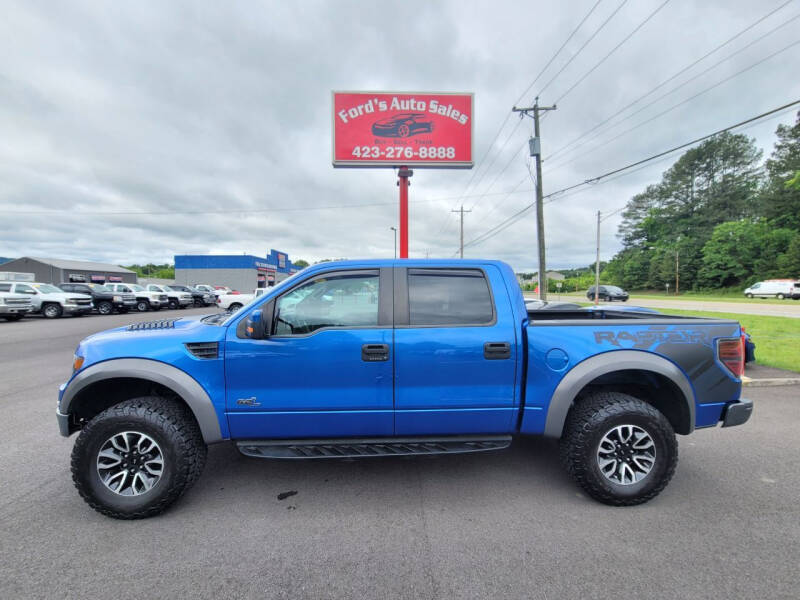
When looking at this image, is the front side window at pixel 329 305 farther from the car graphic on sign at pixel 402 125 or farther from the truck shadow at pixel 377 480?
the car graphic on sign at pixel 402 125

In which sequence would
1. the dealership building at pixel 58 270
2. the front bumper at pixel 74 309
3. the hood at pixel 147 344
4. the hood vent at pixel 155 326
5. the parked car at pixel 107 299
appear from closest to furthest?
the hood at pixel 147 344
the hood vent at pixel 155 326
the front bumper at pixel 74 309
the parked car at pixel 107 299
the dealership building at pixel 58 270

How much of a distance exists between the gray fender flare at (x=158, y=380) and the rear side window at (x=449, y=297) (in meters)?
1.61

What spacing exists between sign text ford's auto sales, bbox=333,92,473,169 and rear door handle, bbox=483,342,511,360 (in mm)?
10411

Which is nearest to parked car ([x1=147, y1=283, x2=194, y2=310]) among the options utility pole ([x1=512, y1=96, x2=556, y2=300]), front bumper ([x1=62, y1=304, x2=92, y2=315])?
front bumper ([x1=62, y1=304, x2=92, y2=315])

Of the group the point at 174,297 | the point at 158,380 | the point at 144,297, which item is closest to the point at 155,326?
the point at 158,380

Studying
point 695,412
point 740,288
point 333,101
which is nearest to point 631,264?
point 740,288

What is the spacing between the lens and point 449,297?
8.89ft

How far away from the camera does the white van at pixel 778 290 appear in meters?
33.7

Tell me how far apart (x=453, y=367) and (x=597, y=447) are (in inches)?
48.3

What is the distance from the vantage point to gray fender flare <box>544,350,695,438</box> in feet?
8.23

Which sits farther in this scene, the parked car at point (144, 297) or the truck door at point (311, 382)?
Result: the parked car at point (144, 297)

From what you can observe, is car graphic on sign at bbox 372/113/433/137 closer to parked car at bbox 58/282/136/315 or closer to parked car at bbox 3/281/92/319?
parked car at bbox 3/281/92/319

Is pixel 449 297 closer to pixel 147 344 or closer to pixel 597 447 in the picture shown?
pixel 597 447

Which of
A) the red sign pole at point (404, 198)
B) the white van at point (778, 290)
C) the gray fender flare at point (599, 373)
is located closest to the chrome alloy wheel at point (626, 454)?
the gray fender flare at point (599, 373)
